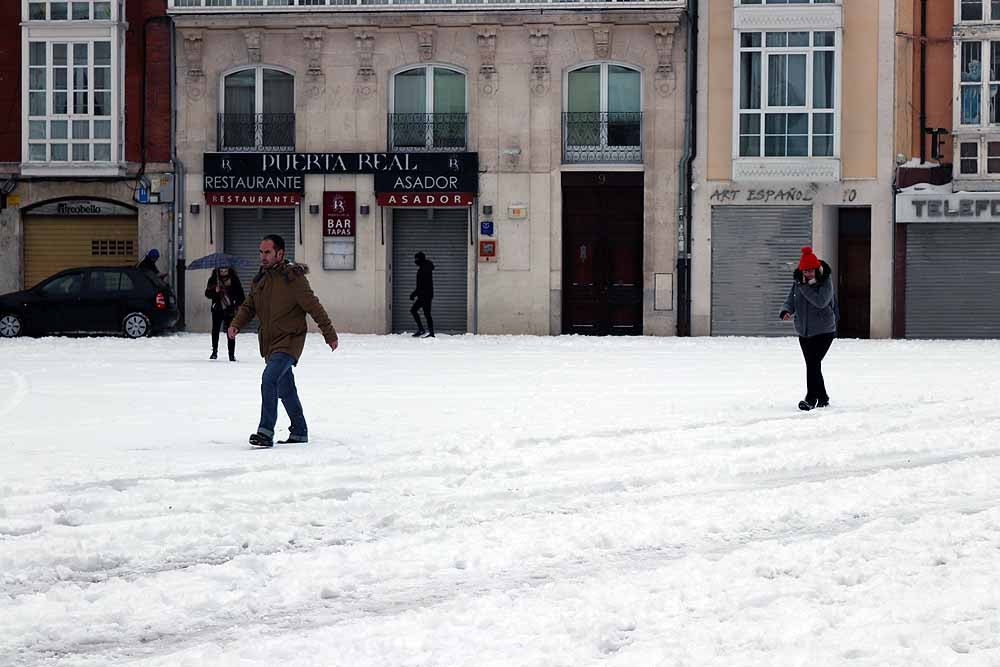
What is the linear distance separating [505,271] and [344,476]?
965 inches

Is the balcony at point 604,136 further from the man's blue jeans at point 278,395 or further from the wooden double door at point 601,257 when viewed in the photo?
the man's blue jeans at point 278,395

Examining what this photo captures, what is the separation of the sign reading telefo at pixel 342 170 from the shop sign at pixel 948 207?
9116 mm

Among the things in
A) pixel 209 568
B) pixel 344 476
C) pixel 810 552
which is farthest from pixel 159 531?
pixel 810 552

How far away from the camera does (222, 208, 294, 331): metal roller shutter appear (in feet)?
120

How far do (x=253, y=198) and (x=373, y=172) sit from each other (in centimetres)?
274

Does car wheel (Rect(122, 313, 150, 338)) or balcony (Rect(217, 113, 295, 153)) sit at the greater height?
balcony (Rect(217, 113, 295, 153))

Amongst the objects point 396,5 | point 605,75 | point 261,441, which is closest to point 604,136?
point 605,75

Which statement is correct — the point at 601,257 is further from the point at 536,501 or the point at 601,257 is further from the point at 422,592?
the point at 422,592

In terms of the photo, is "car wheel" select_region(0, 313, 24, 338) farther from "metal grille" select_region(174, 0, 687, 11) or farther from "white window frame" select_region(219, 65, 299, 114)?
"metal grille" select_region(174, 0, 687, 11)

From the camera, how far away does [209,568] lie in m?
7.80

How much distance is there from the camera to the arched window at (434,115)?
3556 centimetres

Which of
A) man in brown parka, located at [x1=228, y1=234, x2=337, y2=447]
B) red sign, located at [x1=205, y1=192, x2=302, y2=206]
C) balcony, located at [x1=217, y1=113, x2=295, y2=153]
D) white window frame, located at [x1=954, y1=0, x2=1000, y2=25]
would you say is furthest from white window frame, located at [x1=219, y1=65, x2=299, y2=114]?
man in brown parka, located at [x1=228, y1=234, x2=337, y2=447]

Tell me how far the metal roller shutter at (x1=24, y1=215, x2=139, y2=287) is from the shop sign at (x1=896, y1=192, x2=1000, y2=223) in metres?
16.9

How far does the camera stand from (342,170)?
3566cm
